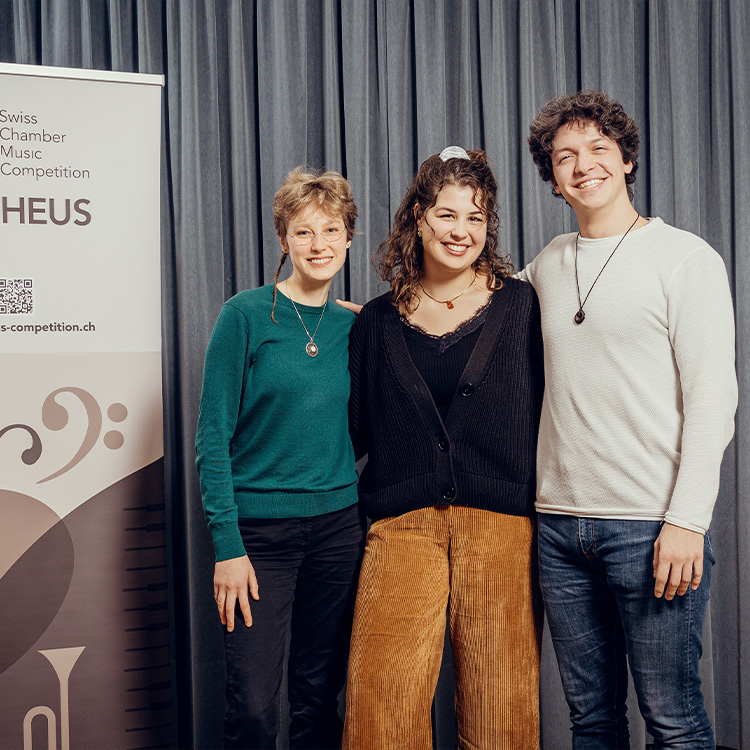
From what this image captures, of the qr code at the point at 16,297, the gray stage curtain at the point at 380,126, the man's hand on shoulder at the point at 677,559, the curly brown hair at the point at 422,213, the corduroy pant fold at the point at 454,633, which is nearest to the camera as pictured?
the man's hand on shoulder at the point at 677,559

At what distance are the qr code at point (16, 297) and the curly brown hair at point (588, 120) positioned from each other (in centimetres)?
128

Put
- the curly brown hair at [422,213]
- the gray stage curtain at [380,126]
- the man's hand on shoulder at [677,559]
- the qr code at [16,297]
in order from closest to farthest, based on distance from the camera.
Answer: the man's hand on shoulder at [677,559] → the curly brown hair at [422,213] → the qr code at [16,297] → the gray stage curtain at [380,126]

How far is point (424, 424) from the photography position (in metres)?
1.43

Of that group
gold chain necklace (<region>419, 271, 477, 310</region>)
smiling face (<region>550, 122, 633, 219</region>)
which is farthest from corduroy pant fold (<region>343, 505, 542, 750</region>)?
smiling face (<region>550, 122, 633, 219</region>)

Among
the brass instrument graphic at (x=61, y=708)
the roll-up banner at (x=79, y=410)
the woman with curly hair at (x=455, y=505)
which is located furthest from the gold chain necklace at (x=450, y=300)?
the brass instrument graphic at (x=61, y=708)

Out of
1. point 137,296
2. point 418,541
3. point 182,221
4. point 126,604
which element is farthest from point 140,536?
point 182,221

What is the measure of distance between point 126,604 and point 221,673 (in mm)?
593

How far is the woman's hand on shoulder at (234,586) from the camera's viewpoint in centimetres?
142

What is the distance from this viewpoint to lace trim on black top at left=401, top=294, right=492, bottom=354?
145 centimetres

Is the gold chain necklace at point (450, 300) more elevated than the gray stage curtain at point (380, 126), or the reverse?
the gray stage curtain at point (380, 126)

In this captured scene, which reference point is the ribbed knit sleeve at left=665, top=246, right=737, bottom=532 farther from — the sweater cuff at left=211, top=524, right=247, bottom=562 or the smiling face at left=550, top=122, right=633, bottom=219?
the sweater cuff at left=211, top=524, right=247, bottom=562

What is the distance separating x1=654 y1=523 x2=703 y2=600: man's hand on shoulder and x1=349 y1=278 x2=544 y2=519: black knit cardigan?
288 mm

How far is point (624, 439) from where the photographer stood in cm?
134

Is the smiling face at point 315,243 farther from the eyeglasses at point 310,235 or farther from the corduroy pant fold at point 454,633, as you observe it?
the corduroy pant fold at point 454,633
